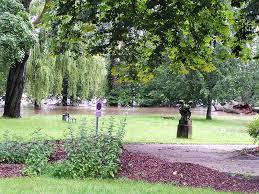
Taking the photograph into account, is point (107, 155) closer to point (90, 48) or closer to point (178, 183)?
point (178, 183)

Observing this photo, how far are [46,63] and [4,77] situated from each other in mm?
5288

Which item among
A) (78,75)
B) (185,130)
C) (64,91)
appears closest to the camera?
(185,130)

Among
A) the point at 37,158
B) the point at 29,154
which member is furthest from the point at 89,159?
Result: the point at 29,154

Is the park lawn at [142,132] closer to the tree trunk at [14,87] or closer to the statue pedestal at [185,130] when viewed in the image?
the statue pedestal at [185,130]

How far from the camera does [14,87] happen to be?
28.0 meters

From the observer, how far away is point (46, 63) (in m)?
32.6

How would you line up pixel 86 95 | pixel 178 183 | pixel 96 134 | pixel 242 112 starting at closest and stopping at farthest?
pixel 178 183 < pixel 96 134 < pixel 86 95 < pixel 242 112

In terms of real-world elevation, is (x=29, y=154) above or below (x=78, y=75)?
below

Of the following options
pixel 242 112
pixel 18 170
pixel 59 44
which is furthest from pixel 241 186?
pixel 242 112

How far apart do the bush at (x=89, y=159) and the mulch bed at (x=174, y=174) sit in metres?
0.37

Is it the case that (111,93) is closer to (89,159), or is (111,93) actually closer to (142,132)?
(142,132)

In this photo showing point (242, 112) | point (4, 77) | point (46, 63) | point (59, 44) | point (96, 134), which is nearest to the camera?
point (96, 134)

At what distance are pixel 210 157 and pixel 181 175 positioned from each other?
4.27 metres

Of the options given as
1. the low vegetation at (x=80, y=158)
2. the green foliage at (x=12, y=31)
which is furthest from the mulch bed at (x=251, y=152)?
the green foliage at (x=12, y=31)
